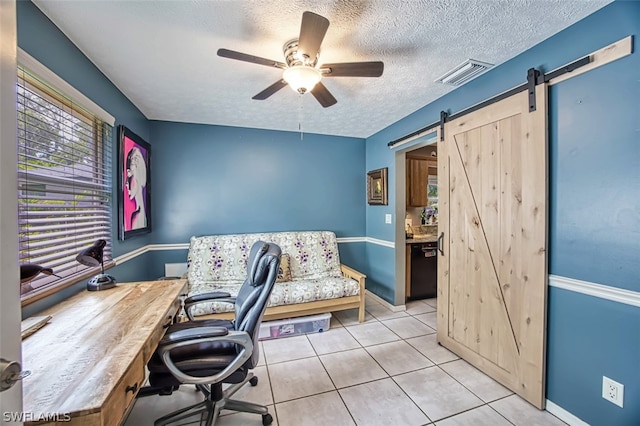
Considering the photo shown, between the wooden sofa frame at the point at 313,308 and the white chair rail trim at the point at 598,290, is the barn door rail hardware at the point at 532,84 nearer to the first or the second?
the white chair rail trim at the point at 598,290

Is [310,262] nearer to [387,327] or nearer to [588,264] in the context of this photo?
[387,327]

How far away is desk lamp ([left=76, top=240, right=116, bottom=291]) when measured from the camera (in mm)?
1670

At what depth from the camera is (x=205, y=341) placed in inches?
50.9

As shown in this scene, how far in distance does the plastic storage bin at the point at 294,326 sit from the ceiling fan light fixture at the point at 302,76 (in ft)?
7.20

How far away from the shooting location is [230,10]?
1.43 metres

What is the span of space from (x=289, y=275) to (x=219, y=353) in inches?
69.3

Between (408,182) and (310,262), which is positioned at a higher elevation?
(408,182)

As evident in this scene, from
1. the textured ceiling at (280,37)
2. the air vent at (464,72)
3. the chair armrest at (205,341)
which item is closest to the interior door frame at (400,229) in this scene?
the textured ceiling at (280,37)

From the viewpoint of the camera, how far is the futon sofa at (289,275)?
274 centimetres

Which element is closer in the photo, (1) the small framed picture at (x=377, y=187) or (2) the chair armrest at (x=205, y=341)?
(2) the chair armrest at (x=205, y=341)

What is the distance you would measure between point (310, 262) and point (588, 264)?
2.53m

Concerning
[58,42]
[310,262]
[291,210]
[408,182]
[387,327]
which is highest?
[58,42]

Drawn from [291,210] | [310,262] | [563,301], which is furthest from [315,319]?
[563,301]

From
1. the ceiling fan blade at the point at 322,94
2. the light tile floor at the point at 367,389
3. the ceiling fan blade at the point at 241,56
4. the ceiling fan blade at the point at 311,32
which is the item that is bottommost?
the light tile floor at the point at 367,389
